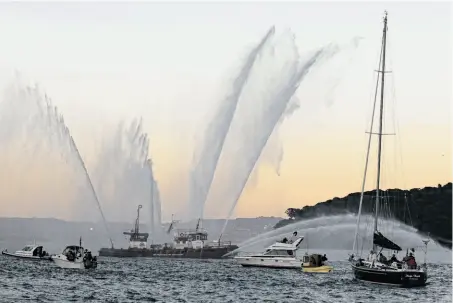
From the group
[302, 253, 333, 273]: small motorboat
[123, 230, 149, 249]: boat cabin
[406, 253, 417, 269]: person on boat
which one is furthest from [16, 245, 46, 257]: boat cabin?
[406, 253, 417, 269]: person on boat

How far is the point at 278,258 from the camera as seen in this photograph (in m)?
98.6

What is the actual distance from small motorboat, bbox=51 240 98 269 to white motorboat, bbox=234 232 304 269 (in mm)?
19278

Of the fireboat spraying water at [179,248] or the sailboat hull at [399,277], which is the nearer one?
the sailboat hull at [399,277]

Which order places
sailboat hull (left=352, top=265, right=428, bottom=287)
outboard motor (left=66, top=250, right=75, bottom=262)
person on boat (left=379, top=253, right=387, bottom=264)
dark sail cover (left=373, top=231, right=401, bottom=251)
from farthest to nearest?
outboard motor (left=66, top=250, right=75, bottom=262) < person on boat (left=379, top=253, right=387, bottom=264) < dark sail cover (left=373, top=231, right=401, bottom=251) < sailboat hull (left=352, top=265, right=428, bottom=287)

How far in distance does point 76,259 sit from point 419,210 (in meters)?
83.1

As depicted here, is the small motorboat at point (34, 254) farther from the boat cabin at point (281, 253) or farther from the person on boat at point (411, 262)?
the person on boat at point (411, 262)

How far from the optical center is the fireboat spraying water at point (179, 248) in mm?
124500

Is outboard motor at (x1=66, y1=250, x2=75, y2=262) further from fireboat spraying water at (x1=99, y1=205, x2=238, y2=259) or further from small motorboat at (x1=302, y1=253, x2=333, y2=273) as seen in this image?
fireboat spraying water at (x1=99, y1=205, x2=238, y2=259)

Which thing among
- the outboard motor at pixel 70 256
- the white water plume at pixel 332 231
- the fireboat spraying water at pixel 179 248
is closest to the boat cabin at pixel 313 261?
the white water plume at pixel 332 231

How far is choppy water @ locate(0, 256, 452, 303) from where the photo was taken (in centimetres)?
6072

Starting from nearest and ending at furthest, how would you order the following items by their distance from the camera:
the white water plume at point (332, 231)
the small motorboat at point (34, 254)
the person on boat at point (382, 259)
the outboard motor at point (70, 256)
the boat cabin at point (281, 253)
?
the person on boat at point (382, 259), the outboard motor at point (70, 256), the boat cabin at point (281, 253), the small motorboat at point (34, 254), the white water plume at point (332, 231)

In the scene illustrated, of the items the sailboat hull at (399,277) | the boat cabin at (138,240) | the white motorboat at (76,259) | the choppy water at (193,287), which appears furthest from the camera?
the boat cabin at (138,240)

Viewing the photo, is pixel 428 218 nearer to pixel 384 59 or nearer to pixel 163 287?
pixel 384 59

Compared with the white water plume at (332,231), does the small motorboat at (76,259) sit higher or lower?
lower
